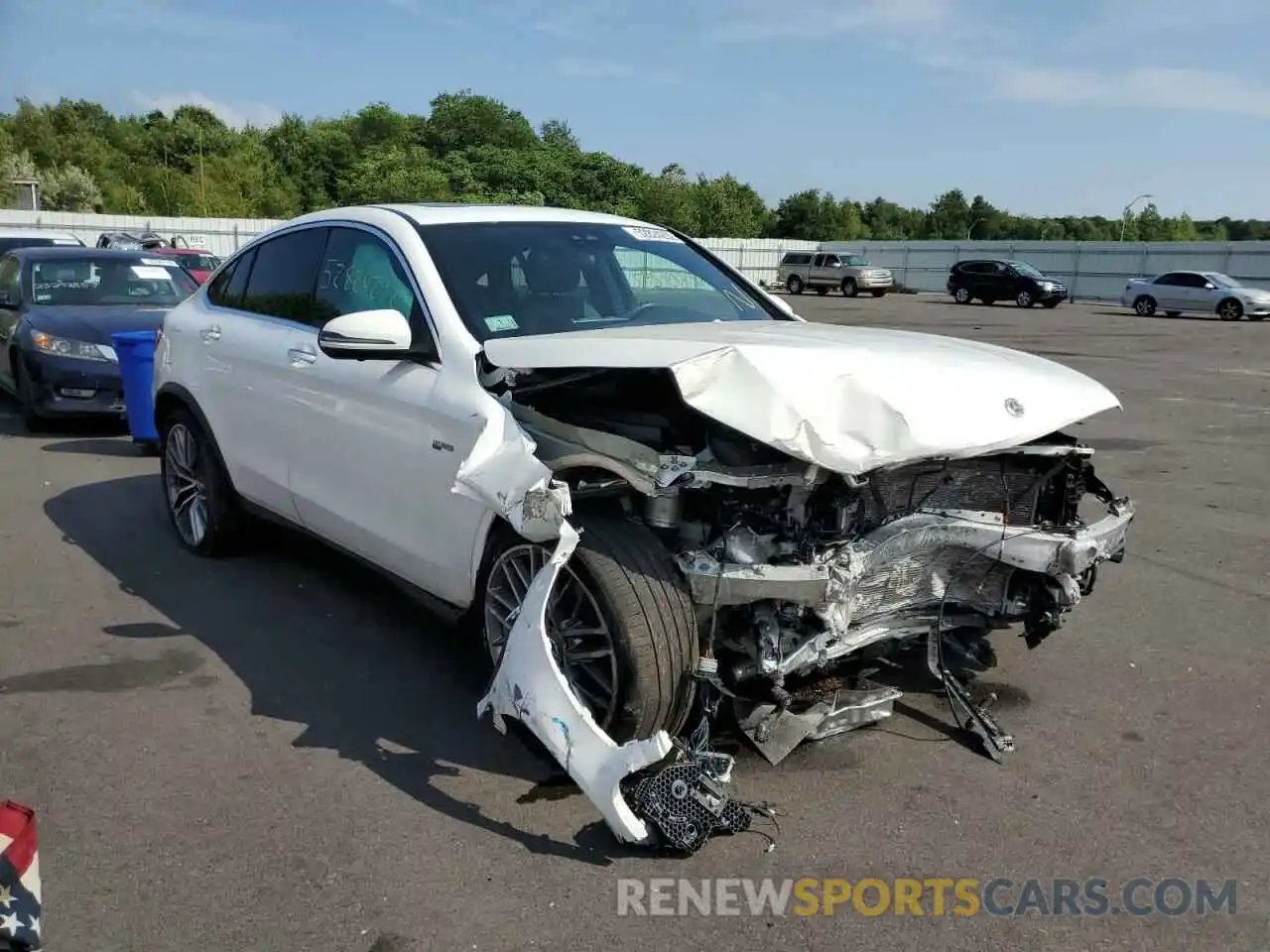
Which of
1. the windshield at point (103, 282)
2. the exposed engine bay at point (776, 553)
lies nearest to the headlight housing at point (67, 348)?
the windshield at point (103, 282)

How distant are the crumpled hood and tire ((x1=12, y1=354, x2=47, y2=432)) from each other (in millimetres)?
7755

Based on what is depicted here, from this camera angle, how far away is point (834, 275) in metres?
44.6

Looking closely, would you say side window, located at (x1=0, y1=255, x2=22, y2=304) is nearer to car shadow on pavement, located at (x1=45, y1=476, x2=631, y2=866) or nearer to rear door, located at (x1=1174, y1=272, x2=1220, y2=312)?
car shadow on pavement, located at (x1=45, y1=476, x2=631, y2=866)

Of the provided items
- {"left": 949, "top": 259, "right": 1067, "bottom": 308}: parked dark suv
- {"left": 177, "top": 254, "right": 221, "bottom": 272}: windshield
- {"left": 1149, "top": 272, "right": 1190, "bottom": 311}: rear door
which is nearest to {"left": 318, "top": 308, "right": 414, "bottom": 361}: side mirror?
{"left": 177, "top": 254, "right": 221, "bottom": 272}: windshield

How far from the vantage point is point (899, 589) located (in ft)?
12.5

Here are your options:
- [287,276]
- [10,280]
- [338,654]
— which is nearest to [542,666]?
[338,654]

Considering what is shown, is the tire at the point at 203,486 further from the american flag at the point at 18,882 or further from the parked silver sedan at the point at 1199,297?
the parked silver sedan at the point at 1199,297

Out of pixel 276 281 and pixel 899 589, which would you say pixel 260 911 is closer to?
pixel 899 589

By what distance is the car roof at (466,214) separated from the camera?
473cm

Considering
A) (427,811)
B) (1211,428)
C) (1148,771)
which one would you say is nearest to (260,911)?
(427,811)

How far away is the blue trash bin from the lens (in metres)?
8.86

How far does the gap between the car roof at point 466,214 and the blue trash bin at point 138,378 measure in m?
4.21

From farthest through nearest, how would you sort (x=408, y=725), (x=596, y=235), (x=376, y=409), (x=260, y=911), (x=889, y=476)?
1. (x=596, y=235)
2. (x=376, y=409)
3. (x=408, y=725)
4. (x=889, y=476)
5. (x=260, y=911)

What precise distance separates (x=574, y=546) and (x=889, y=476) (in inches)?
42.9
